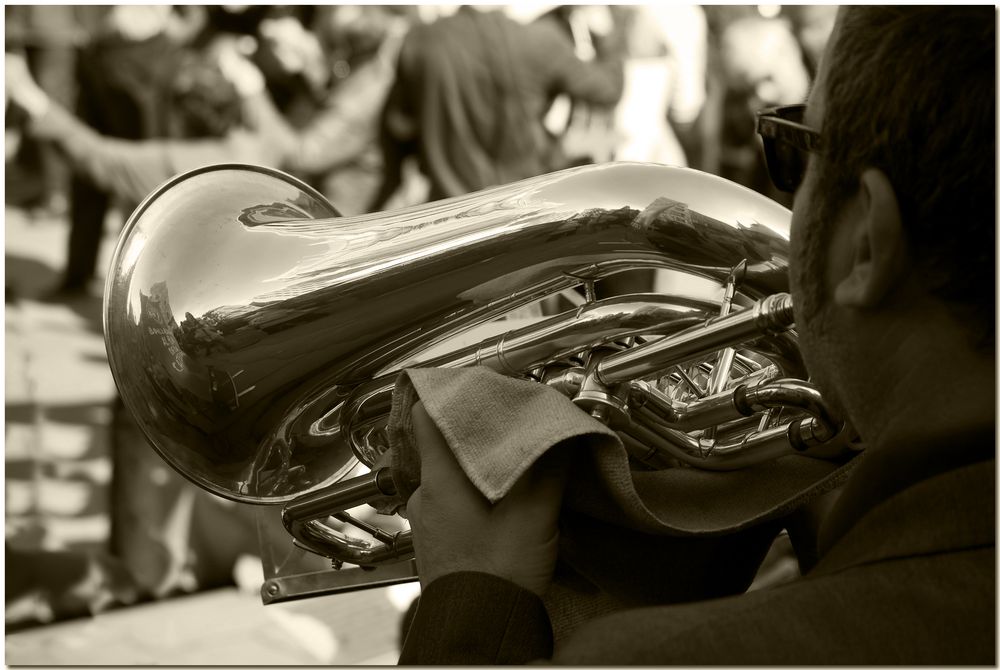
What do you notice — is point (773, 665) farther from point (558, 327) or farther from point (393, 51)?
point (393, 51)

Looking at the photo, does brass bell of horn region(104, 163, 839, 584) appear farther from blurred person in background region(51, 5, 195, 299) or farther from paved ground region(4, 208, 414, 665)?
blurred person in background region(51, 5, 195, 299)

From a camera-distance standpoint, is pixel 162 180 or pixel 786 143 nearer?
pixel 786 143

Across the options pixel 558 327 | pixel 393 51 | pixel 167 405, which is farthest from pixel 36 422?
pixel 558 327

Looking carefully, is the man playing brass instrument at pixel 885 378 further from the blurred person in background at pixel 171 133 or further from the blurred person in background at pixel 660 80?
the blurred person in background at pixel 660 80

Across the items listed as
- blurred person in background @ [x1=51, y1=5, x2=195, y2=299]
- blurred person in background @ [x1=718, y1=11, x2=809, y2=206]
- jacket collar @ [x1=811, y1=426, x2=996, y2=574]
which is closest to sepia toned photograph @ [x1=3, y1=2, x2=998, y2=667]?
jacket collar @ [x1=811, y1=426, x2=996, y2=574]

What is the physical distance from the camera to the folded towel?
962 mm

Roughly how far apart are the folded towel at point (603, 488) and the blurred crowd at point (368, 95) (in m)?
2.81

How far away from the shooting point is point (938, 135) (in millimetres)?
777

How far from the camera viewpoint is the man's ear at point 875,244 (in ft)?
2.61

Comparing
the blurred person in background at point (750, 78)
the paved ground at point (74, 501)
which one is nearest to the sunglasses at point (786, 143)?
the paved ground at point (74, 501)

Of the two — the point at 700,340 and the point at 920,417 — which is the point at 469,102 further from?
the point at 920,417

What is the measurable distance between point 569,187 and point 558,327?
0.52 ft

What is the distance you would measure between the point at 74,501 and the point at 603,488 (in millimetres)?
3588

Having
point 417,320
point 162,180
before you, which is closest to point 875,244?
point 417,320
